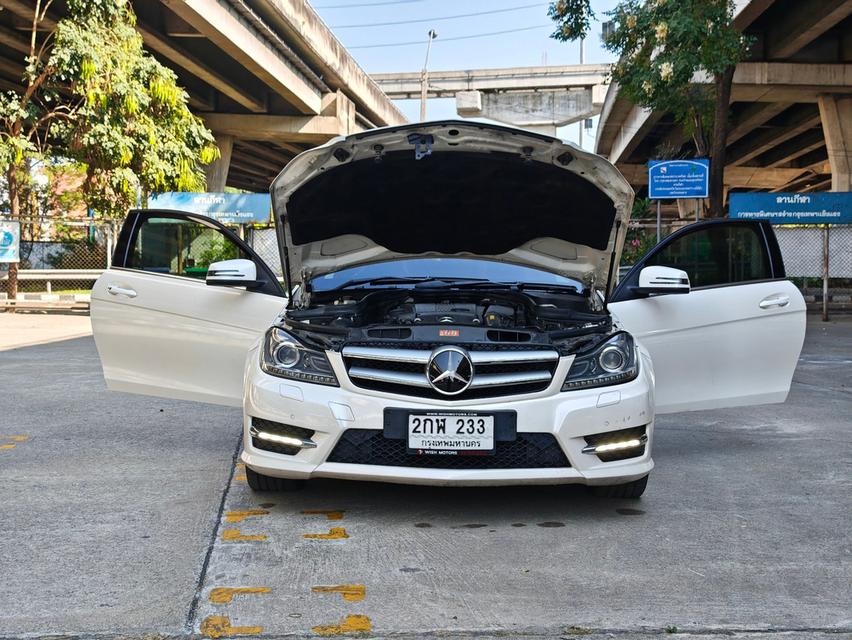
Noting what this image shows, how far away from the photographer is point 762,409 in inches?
318

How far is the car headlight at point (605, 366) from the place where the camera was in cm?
443

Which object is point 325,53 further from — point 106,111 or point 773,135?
point 773,135

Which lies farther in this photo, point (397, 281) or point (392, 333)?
point (397, 281)

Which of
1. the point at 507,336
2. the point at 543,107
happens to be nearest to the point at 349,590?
the point at 507,336

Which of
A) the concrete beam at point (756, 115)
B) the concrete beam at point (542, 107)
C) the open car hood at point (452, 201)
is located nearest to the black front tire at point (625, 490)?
the open car hood at point (452, 201)

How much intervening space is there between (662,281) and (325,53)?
2685 cm

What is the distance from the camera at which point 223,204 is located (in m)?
22.5

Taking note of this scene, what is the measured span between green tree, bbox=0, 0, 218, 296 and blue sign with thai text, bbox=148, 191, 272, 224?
1.30 feet

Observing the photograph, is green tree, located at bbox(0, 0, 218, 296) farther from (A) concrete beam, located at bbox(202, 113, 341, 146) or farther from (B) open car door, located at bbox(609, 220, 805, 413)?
(B) open car door, located at bbox(609, 220, 805, 413)

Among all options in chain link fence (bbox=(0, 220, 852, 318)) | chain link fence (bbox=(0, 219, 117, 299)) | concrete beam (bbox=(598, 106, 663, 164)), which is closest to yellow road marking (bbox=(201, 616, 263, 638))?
chain link fence (bbox=(0, 220, 852, 318))

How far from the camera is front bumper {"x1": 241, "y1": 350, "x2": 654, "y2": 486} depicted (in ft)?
14.1

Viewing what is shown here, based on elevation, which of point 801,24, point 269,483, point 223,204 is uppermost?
point 801,24

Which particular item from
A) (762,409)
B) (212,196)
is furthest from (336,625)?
(212,196)

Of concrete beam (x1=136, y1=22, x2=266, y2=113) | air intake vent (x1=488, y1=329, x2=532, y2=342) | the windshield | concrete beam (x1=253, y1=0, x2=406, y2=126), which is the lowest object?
air intake vent (x1=488, y1=329, x2=532, y2=342)
